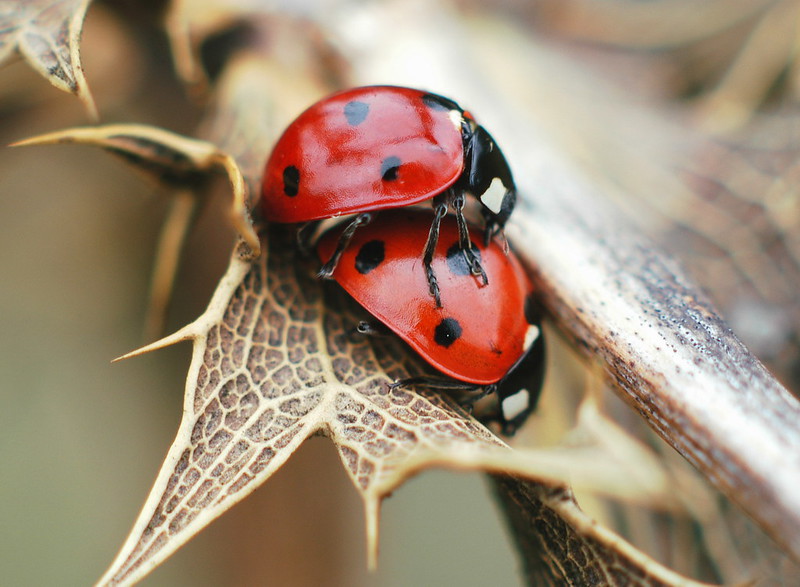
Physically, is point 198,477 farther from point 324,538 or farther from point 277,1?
point 277,1

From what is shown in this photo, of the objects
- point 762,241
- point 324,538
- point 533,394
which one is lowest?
point 324,538

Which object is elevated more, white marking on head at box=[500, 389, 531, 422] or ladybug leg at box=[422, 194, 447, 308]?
ladybug leg at box=[422, 194, 447, 308]

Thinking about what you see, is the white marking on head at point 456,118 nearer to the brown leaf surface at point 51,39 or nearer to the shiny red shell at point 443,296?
the shiny red shell at point 443,296

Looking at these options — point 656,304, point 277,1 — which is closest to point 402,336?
point 656,304

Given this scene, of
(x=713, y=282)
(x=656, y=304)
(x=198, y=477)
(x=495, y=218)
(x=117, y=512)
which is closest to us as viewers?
(x=198, y=477)

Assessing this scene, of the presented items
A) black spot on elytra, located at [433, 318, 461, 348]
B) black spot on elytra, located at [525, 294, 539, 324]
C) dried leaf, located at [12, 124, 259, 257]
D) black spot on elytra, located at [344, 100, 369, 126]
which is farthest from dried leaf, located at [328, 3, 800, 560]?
dried leaf, located at [12, 124, 259, 257]

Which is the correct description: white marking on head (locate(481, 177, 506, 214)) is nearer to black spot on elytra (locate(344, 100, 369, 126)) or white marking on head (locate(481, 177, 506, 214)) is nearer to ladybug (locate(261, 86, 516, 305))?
ladybug (locate(261, 86, 516, 305))

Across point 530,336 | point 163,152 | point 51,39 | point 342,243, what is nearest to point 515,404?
point 530,336
